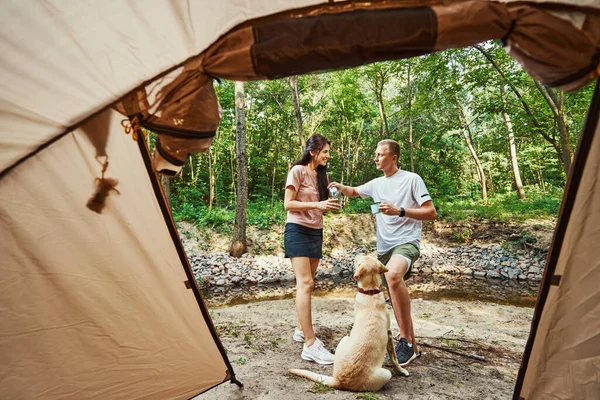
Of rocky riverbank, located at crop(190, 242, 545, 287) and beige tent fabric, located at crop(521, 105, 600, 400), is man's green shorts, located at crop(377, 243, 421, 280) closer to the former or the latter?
beige tent fabric, located at crop(521, 105, 600, 400)

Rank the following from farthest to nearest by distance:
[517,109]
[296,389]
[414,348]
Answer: [517,109] < [414,348] < [296,389]

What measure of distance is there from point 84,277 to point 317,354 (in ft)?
8.05

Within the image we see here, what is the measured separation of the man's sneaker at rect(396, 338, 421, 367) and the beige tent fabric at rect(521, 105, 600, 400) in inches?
59.8

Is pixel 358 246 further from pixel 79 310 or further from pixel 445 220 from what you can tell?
pixel 79 310

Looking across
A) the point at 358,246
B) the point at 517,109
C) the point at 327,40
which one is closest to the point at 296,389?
the point at 327,40

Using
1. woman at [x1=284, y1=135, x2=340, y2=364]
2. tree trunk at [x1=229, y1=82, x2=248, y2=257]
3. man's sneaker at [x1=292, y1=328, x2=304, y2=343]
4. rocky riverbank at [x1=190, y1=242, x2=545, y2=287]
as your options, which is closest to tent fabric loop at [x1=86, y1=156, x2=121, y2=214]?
woman at [x1=284, y1=135, x2=340, y2=364]

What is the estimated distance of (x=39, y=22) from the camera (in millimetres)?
1503

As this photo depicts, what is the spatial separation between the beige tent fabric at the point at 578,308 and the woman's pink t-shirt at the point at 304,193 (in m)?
2.24

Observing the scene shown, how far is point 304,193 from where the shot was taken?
12.3 ft

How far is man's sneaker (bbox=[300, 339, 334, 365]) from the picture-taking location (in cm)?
347

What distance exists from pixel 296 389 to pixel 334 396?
392mm

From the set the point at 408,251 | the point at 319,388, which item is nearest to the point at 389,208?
the point at 408,251

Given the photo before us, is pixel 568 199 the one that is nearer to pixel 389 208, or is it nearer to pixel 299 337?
pixel 389 208

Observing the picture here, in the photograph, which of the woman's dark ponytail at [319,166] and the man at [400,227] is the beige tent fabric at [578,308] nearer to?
the man at [400,227]
